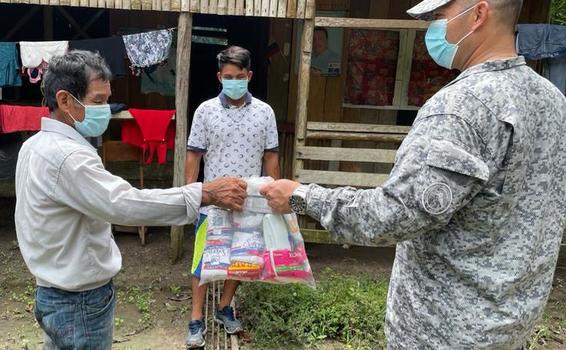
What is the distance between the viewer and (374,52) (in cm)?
664

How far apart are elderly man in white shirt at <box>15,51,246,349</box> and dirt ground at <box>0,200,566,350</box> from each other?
1.82 meters

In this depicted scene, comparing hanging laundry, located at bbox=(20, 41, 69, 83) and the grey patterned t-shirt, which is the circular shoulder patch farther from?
hanging laundry, located at bbox=(20, 41, 69, 83)

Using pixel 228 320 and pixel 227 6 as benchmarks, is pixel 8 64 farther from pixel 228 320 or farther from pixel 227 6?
pixel 228 320

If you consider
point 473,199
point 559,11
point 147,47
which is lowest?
point 473,199

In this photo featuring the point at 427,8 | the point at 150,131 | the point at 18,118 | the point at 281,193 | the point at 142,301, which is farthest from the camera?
the point at 150,131

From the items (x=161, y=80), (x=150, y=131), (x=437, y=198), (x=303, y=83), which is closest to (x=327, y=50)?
(x=303, y=83)

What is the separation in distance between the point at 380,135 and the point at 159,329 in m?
2.91

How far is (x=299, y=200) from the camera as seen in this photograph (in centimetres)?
179

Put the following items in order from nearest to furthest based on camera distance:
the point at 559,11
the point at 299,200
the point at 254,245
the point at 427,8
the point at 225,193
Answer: the point at 427,8
the point at 299,200
the point at 225,193
the point at 254,245
the point at 559,11

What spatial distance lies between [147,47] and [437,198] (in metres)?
4.29

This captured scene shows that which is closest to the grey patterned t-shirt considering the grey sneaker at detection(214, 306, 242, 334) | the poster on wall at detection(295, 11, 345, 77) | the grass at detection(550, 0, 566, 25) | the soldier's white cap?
the grey sneaker at detection(214, 306, 242, 334)

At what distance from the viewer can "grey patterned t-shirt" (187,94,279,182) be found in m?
3.66

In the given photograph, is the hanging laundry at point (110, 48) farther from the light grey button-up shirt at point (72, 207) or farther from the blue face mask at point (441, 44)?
the blue face mask at point (441, 44)

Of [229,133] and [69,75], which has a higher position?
[69,75]
